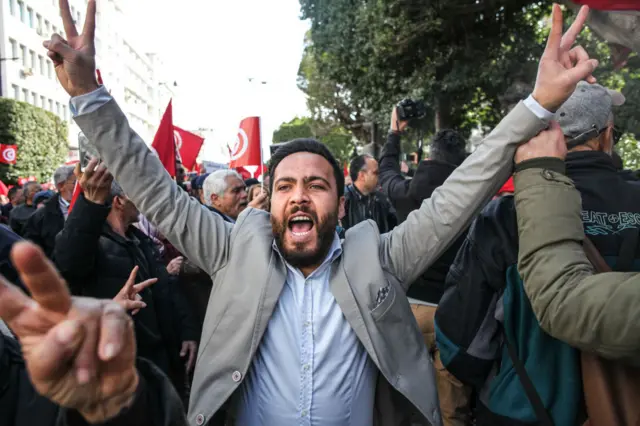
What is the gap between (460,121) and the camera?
17.6 meters

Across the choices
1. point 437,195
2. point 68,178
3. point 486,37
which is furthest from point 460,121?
point 437,195

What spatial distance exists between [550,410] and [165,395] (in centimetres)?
120

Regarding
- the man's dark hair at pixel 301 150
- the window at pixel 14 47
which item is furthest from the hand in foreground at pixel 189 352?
the window at pixel 14 47

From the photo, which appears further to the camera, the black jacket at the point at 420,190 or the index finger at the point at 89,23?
the black jacket at the point at 420,190

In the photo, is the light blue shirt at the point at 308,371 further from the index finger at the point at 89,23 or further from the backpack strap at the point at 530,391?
the backpack strap at the point at 530,391

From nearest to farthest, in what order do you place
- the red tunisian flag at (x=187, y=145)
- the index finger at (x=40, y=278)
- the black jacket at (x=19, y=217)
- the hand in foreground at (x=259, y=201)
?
the index finger at (x=40, y=278)
the hand in foreground at (x=259, y=201)
the black jacket at (x=19, y=217)
the red tunisian flag at (x=187, y=145)

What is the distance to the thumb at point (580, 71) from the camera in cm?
173

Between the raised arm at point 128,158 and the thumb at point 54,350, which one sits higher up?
the raised arm at point 128,158

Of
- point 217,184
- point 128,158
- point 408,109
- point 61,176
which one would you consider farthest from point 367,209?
point 128,158

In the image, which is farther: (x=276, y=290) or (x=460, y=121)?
(x=460, y=121)

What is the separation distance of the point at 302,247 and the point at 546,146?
0.92m

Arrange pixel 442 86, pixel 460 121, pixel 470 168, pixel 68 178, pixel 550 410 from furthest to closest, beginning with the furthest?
pixel 460 121 → pixel 442 86 → pixel 68 178 → pixel 470 168 → pixel 550 410

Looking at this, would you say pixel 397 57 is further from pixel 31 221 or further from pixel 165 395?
pixel 165 395

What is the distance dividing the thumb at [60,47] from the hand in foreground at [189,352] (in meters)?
2.10
